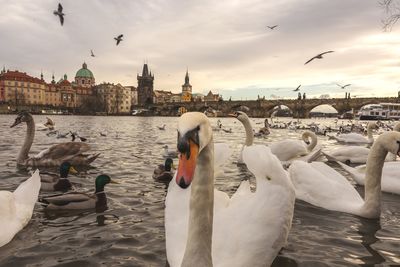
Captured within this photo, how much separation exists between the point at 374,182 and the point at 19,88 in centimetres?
15422

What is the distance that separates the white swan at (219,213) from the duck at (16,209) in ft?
7.45

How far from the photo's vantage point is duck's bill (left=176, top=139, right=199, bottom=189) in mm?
1885

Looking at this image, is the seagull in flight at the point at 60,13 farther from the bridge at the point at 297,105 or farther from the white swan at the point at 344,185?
the bridge at the point at 297,105

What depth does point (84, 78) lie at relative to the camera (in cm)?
18375

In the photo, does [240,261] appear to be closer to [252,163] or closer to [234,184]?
[252,163]

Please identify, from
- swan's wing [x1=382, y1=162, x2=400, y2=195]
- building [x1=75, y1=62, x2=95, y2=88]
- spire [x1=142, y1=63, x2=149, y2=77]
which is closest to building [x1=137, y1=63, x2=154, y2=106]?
spire [x1=142, y1=63, x2=149, y2=77]

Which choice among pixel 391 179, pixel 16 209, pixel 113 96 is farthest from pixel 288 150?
pixel 113 96

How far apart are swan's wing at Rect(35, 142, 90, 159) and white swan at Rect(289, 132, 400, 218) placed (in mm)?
6691

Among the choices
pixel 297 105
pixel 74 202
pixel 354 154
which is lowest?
pixel 74 202

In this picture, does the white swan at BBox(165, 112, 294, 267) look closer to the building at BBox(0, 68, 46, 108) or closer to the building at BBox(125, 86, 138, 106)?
the building at BBox(0, 68, 46, 108)

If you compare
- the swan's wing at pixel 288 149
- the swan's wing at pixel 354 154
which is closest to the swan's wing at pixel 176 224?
the swan's wing at pixel 288 149

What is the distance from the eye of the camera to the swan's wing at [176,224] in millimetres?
3263

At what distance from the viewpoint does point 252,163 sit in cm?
370

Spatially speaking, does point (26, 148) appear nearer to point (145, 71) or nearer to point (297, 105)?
point (297, 105)
